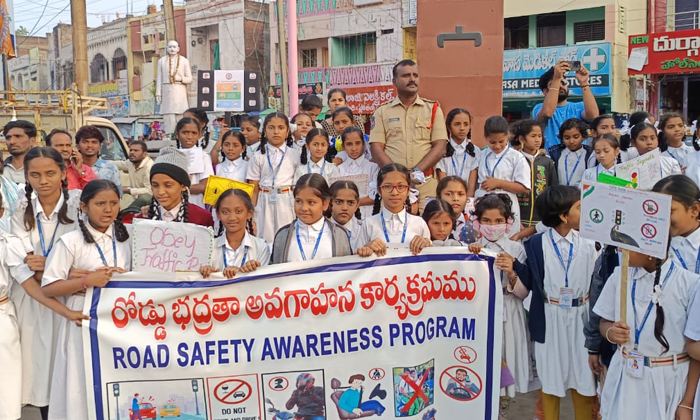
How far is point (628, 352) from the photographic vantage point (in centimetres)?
304

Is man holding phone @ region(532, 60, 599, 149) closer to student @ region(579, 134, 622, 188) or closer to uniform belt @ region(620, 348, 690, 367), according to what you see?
student @ region(579, 134, 622, 188)

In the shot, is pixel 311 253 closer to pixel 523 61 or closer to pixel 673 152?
pixel 673 152

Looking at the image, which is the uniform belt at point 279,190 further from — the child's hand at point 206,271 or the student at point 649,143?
the student at point 649,143

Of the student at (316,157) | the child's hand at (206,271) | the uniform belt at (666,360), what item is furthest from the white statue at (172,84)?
the uniform belt at (666,360)

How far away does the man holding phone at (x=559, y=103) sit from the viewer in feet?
21.7

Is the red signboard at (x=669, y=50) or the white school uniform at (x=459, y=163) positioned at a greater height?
the red signboard at (x=669, y=50)

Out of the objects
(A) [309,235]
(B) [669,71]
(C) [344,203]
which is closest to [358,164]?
(C) [344,203]

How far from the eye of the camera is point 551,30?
23344mm

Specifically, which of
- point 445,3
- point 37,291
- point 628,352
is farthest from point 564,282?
point 445,3

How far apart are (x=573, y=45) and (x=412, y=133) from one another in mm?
18132

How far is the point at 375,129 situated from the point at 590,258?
8.47ft

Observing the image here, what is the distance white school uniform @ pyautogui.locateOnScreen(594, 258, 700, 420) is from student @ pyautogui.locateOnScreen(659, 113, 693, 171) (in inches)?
161

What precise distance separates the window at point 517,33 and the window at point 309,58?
8.69 m

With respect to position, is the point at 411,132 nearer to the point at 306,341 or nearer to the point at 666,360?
the point at 306,341
